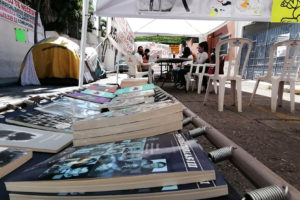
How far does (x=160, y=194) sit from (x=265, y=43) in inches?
417

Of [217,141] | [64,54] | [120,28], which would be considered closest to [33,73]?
[64,54]

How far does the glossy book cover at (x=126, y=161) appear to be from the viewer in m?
0.39

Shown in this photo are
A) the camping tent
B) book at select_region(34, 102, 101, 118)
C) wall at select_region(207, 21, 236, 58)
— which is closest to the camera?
book at select_region(34, 102, 101, 118)

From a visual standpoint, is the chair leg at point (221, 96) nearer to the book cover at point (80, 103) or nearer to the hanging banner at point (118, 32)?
the hanging banner at point (118, 32)

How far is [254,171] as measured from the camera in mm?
457

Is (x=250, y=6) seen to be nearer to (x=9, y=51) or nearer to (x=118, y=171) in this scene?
(x=118, y=171)

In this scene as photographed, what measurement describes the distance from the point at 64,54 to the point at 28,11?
8.13 ft

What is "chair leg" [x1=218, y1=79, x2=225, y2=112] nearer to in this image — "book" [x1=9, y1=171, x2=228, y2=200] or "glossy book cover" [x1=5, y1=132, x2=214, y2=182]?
"glossy book cover" [x1=5, y1=132, x2=214, y2=182]

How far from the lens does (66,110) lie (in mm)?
1079

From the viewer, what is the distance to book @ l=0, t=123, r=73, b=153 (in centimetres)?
64

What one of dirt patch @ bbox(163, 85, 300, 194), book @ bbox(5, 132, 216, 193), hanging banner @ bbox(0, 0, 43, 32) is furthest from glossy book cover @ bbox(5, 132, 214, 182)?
hanging banner @ bbox(0, 0, 43, 32)

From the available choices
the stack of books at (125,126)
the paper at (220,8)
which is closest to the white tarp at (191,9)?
the paper at (220,8)

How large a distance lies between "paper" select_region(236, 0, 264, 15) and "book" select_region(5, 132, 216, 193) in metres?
2.58

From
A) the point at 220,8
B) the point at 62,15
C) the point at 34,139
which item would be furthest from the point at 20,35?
the point at 34,139
